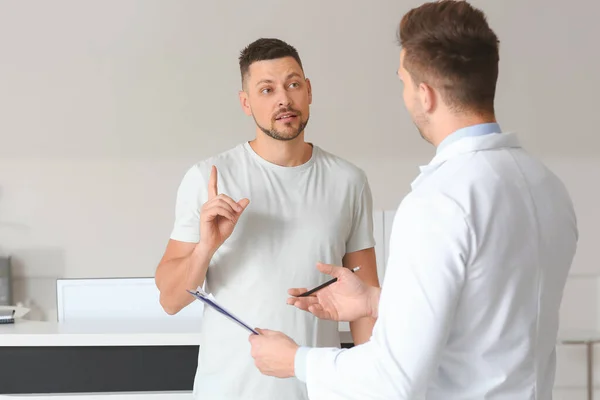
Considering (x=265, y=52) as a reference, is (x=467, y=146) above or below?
below

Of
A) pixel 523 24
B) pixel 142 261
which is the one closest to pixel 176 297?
pixel 142 261

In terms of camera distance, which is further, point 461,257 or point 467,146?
point 467,146

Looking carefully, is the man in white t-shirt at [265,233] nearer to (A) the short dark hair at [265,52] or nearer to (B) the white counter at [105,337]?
(A) the short dark hair at [265,52]

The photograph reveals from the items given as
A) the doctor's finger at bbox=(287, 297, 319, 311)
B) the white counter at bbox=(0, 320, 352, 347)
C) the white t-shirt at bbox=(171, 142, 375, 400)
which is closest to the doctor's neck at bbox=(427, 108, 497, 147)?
the doctor's finger at bbox=(287, 297, 319, 311)

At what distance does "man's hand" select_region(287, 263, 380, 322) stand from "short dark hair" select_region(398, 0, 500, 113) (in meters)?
0.51

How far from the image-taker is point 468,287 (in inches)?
54.2

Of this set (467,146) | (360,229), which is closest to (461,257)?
(467,146)

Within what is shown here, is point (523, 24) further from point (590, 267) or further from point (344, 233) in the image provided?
point (344, 233)

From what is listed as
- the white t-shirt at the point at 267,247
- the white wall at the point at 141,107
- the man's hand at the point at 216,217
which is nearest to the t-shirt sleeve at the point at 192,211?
the white t-shirt at the point at 267,247

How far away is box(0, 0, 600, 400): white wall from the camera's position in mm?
4977

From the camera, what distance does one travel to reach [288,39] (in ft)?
16.5

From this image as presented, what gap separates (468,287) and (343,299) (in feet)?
1.67

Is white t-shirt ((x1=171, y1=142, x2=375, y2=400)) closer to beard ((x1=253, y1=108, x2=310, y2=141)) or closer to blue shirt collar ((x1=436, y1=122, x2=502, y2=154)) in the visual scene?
beard ((x1=253, y1=108, x2=310, y2=141))

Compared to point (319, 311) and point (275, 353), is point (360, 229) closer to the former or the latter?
point (319, 311)
